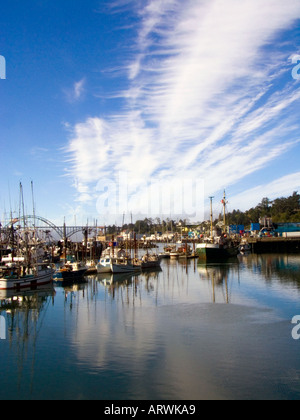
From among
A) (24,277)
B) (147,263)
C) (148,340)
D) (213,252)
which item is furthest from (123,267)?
(148,340)

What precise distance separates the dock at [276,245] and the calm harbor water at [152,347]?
87789mm

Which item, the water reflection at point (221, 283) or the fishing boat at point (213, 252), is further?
the fishing boat at point (213, 252)

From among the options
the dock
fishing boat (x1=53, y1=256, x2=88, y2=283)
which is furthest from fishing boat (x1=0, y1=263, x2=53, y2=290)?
the dock

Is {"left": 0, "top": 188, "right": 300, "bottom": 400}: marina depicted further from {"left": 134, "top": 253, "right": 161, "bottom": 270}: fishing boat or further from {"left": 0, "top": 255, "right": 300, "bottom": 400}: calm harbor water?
{"left": 134, "top": 253, "right": 161, "bottom": 270}: fishing boat

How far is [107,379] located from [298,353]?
11.6m

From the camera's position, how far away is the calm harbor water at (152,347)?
1762cm

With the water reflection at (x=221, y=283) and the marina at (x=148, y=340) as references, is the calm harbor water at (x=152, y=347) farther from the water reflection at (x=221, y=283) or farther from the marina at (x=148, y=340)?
the water reflection at (x=221, y=283)

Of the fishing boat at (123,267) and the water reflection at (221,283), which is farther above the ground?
the fishing boat at (123,267)

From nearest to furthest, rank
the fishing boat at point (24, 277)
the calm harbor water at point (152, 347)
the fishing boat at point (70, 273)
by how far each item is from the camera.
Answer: the calm harbor water at point (152, 347), the fishing boat at point (24, 277), the fishing boat at point (70, 273)

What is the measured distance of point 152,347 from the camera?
77.2 feet

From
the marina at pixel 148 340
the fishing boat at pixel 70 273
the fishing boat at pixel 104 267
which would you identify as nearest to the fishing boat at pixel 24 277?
the marina at pixel 148 340

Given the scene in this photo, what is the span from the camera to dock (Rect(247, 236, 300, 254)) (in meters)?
128

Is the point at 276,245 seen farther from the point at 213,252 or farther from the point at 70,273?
the point at 70,273
